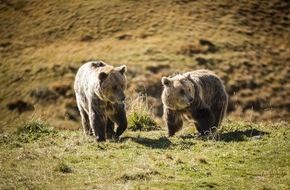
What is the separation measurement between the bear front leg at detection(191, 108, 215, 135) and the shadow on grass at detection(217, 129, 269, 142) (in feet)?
1.38

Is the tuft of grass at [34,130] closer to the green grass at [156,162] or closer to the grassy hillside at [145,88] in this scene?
the grassy hillside at [145,88]

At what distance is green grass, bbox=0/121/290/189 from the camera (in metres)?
8.50

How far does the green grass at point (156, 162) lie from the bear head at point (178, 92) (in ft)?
3.05

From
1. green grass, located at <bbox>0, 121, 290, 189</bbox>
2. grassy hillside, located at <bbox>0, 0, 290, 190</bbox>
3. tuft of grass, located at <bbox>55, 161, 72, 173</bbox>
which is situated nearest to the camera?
green grass, located at <bbox>0, 121, 290, 189</bbox>

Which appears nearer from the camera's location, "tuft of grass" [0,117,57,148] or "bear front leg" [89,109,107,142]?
"bear front leg" [89,109,107,142]

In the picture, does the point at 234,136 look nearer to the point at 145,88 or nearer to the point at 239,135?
the point at 239,135

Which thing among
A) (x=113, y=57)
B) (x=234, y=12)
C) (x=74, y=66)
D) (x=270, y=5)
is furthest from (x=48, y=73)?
(x=270, y=5)

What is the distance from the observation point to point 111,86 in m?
12.1

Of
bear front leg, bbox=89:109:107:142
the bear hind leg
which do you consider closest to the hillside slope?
the bear hind leg

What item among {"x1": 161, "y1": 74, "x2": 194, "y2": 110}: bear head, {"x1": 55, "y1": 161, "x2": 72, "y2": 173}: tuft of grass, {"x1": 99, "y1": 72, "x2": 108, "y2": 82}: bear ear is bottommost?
{"x1": 55, "y1": 161, "x2": 72, "y2": 173}: tuft of grass

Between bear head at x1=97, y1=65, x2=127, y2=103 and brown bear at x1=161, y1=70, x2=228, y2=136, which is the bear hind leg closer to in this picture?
bear head at x1=97, y1=65, x2=127, y2=103

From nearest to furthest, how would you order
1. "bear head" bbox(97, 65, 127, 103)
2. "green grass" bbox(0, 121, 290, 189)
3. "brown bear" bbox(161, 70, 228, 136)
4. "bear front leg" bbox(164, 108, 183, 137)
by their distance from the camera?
"green grass" bbox(0, 121, 290, 189) < "bear head" bbox(97, 65, 127, 103) < "brown bear" bbox(161, 70, 228, 136) < "bear front leg" bbox(164, 108, 183, 137)

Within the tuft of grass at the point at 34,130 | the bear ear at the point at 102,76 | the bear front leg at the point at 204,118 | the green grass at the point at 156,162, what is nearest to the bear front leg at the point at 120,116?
the green grass at the point at 156,162

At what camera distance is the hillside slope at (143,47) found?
34625 mm
